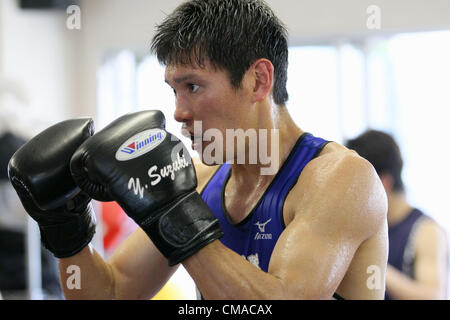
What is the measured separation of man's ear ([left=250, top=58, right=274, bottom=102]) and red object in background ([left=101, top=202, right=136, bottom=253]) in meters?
2.30

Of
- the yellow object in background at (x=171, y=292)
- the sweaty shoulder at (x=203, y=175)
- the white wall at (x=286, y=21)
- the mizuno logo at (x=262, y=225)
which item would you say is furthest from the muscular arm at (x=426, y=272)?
the white wall at (x=286, y=21)

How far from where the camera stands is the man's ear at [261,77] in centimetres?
135

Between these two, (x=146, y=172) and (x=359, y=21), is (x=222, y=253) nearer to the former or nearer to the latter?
(x=146, y=172)

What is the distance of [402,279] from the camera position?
7.06 ft

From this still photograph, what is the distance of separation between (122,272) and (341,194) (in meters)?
0.61

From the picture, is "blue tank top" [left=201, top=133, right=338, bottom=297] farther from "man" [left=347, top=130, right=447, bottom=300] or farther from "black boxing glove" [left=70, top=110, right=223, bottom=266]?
"man" [left=347, top=130, right=447, bottom=300]

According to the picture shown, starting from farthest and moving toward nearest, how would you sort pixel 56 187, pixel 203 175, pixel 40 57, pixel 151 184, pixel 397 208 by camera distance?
pixel 40 57, pixel 397 208, pixel 203 175, pixel 56 187, pixel 151 184

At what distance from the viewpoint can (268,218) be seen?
131 centimetres

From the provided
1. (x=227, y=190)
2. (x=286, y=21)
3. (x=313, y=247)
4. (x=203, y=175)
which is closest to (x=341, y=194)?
(x=313, y=247)

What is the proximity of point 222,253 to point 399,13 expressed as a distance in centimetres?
365

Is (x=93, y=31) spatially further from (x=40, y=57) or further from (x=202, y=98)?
(x=202, y=98)

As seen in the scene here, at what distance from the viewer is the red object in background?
3.54m

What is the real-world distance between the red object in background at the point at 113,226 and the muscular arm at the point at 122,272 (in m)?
2.02
